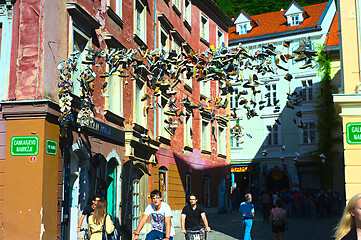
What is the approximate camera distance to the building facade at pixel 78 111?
1276 cm

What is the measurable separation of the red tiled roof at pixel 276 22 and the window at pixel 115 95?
97.2 feet

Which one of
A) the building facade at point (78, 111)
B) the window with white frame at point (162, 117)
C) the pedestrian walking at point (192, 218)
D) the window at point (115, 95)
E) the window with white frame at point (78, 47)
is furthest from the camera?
the window with white frame at point (162, 117)

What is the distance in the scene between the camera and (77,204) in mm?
15086

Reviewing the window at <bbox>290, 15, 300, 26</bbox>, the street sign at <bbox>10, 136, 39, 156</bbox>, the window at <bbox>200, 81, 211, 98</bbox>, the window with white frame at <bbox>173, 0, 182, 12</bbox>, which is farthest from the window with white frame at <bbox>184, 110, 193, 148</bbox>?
the window at <bbox>290, 15, 300, 26</bbox>

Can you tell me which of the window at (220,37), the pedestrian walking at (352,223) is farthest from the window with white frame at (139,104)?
the pedestrian walking at (352,223)

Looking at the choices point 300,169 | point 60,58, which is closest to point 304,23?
point 300,169

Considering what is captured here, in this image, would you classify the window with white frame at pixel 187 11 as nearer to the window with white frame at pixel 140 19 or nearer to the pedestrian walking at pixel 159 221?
the window with white frame at pixel 140 19

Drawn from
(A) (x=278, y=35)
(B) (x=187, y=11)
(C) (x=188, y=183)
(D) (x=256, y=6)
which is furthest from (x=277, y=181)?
(B) (x=187, y=11)

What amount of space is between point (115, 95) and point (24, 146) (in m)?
5.93

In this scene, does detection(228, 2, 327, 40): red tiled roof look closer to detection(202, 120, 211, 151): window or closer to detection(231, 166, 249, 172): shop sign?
detection(231, 166, 249, 172): shop sign

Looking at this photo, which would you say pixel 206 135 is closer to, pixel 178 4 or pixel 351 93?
pixel 178 4

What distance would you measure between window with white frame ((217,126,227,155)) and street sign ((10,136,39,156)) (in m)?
21.4

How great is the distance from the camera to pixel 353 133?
42.9 feet

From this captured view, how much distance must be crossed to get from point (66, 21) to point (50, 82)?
2.09 metres
